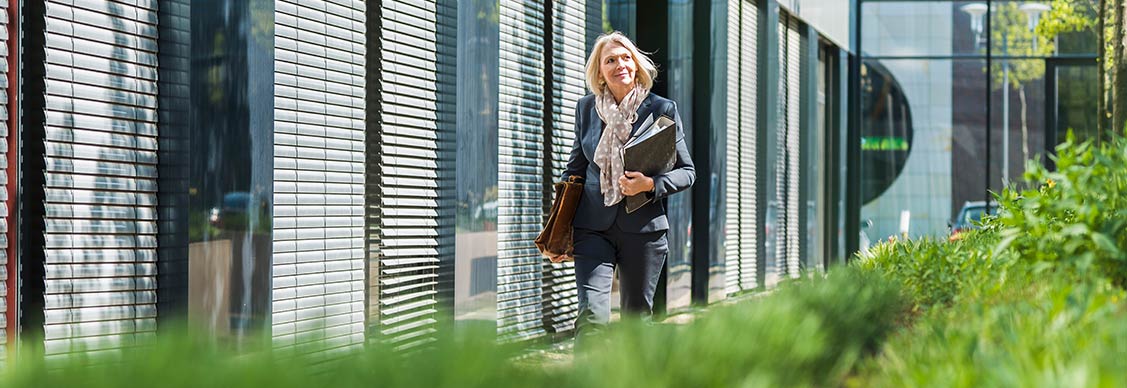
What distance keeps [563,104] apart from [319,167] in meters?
2.91

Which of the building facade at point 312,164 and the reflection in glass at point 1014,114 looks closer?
the building facade at point 312,164

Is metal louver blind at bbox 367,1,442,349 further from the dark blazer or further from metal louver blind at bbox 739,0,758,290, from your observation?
metal louver blind at bbox 739,0,758,290

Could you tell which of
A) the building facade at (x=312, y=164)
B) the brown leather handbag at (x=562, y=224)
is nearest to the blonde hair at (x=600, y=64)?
the brown leather handbag at (x=562, y=224)

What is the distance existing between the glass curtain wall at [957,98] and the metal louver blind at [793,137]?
4719 millimetres

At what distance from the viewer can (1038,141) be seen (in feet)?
65.3

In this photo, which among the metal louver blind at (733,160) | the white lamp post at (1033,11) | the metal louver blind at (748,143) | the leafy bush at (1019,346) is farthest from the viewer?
the white lamp post at (1033,11)

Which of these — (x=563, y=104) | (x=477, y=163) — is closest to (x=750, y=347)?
(x=477, y=163)

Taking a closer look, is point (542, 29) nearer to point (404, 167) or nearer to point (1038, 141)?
point (404, 167)

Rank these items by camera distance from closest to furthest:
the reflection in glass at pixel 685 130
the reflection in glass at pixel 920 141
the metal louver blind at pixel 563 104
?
the metal louver blind at pixel 563 104 → the reflection in glass at pixel 685 130 → the reflection in glass at pixel 920 141

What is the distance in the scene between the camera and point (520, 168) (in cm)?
753

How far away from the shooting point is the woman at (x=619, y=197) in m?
4.70

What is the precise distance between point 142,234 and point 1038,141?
58.1 feet

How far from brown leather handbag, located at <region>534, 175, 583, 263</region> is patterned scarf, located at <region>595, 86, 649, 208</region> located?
143mm

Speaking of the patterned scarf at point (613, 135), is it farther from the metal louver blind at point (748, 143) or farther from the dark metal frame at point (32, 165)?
the metal louver blind at point (748, 143)
